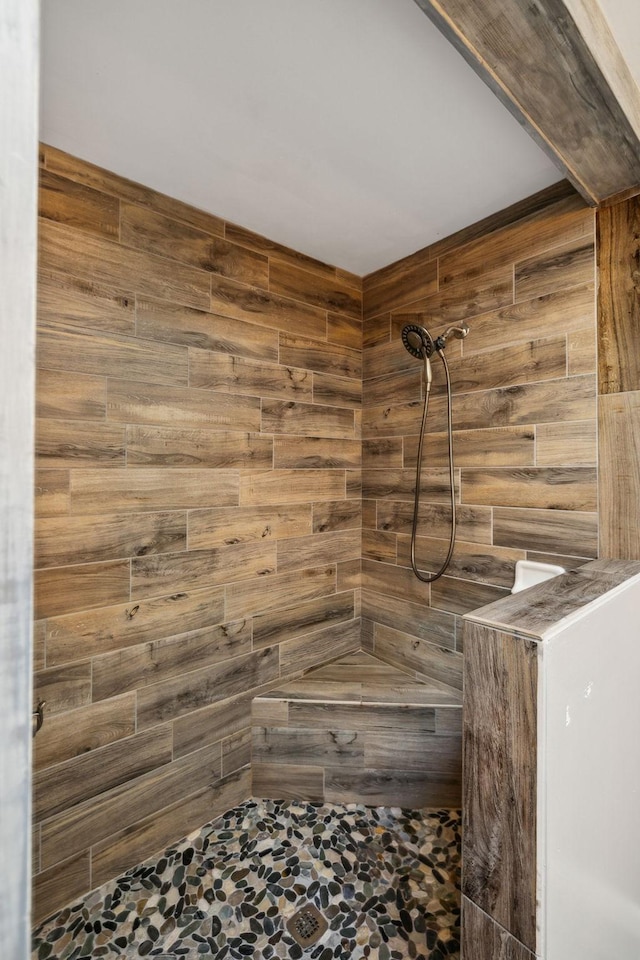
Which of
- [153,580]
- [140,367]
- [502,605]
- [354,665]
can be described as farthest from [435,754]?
[140,367]

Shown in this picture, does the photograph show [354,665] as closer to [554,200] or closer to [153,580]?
[153,580]

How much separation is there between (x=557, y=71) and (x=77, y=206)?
1440 mm

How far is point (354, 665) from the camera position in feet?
7.24

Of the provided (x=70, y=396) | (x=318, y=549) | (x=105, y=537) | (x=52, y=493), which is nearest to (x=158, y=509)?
(x=105, y=537)

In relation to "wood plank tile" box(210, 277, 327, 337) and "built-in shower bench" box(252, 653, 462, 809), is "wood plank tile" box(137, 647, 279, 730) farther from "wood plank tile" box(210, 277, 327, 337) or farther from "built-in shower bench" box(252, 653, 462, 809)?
"wood plank tile" box(210, 277, 327, 337)

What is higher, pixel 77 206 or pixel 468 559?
pixel 77 206

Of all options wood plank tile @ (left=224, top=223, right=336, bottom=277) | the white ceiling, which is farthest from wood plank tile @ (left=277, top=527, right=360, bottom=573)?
the white ceiling

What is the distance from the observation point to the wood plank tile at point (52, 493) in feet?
4.54

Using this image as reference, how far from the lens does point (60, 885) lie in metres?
1.38

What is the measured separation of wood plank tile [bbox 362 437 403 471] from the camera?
2.24 metres

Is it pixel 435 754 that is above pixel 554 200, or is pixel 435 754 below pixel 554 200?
below

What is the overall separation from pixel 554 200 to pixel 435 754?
222 centimetres

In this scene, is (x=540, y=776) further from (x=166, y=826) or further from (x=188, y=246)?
(x=188, y=246)

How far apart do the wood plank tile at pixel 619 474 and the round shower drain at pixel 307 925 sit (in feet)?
4.88
